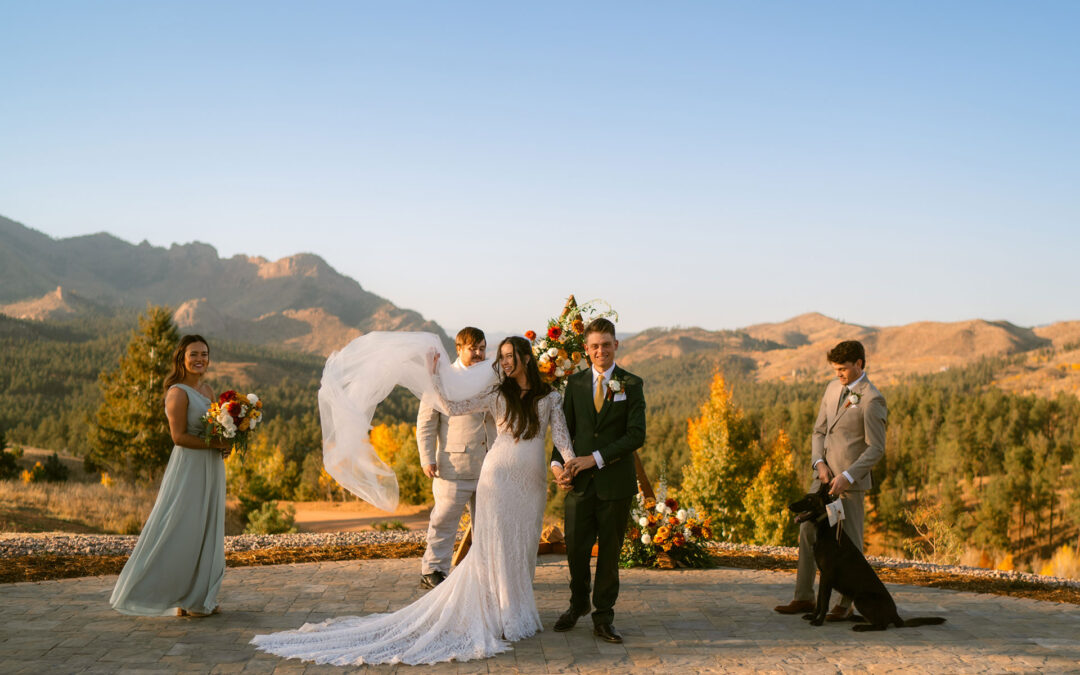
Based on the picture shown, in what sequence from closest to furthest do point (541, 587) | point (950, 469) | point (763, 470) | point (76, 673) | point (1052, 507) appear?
Answer: point (76, 673) → point (541, 587) → point (763, 470) → point (1052, 507) → point (950, 469)

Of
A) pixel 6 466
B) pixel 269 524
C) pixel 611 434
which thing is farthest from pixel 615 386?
pixel 6 466

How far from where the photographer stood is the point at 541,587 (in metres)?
7.88

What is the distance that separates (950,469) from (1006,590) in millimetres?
68631

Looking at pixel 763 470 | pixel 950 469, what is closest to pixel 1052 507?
pixel 950 469

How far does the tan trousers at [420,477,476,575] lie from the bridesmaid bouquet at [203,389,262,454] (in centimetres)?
183

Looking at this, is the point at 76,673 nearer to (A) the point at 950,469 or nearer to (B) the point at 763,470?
(B) the point at 763,470

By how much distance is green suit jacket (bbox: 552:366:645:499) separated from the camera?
600 centimetres

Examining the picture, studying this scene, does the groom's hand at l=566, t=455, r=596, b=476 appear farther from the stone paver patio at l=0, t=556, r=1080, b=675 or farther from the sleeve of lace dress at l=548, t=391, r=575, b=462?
the stone paver patio at l=0, t=556, r=1080, b=675

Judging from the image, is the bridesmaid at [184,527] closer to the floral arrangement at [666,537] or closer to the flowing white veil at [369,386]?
the flowing white veil at [369,386]

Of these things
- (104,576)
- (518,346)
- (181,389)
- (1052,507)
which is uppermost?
(518,346)

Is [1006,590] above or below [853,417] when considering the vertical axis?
below

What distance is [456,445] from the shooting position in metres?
7.48

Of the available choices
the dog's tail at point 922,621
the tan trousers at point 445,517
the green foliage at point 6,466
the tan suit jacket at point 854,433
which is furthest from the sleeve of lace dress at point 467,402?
the green foliage at point 6,466

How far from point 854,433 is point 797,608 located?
1662mm
